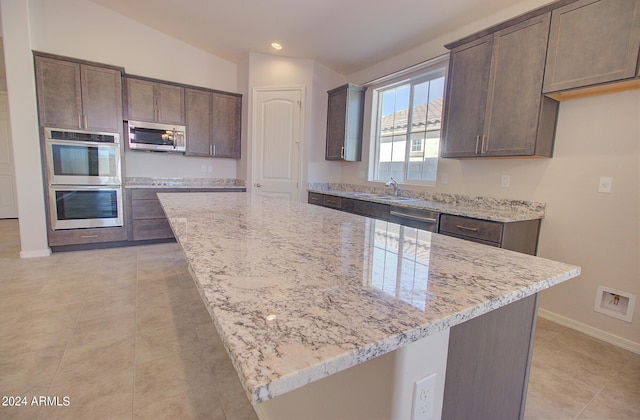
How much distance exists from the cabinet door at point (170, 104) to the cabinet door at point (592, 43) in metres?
4.21

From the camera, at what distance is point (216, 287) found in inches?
26.2

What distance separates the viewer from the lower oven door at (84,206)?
136 inches

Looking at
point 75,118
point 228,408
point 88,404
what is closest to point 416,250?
point 228,408

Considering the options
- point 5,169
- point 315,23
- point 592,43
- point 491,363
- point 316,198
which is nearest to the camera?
point 491,363

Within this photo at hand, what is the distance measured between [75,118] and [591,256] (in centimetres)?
524

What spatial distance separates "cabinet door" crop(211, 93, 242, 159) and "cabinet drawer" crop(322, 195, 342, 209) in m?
1.69

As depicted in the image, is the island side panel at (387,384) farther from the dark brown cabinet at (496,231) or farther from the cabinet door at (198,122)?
the cabinet door at (198,122)

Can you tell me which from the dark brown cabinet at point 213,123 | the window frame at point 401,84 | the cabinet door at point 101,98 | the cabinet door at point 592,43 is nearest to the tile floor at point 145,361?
the cabinet door at point 592,43

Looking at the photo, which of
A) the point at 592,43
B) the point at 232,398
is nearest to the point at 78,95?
the point at 232,398

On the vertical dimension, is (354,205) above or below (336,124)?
below

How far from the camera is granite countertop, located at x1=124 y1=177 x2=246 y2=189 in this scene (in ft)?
14.0

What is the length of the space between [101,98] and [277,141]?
220 cm

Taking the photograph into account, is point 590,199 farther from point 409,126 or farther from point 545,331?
point 409,126

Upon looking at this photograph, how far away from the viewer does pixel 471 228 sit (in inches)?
90.8
